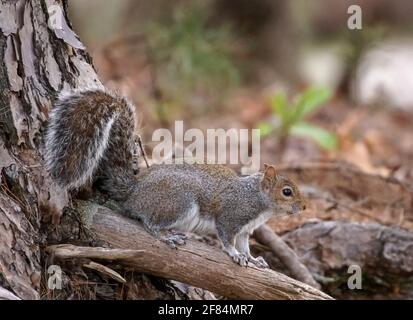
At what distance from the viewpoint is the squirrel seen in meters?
3.09

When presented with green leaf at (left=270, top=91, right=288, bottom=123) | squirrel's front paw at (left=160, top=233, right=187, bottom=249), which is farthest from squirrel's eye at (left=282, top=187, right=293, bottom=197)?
green leaf at (left=270, top=91, right=288, bottom=123)

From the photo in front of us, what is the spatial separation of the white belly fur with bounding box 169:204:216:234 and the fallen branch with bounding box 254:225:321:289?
593 millimetres

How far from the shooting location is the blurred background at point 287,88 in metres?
4.94

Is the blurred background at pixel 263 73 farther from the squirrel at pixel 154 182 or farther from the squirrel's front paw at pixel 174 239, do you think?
the squirrel's front paw at pixel 174 239

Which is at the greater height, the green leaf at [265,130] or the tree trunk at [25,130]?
Result: the tree trunk at [25,130]

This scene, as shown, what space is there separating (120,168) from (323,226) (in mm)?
1413

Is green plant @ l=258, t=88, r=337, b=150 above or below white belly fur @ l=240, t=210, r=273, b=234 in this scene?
above

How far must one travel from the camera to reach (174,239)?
3.27m

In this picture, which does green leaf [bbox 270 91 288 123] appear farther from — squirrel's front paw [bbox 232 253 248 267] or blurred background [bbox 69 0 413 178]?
squirrel's front paw [bbox 232 253 248 267]

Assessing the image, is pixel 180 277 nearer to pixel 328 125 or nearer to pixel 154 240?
pixel 154 240

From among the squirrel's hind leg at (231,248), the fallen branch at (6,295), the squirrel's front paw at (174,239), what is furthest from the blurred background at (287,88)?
the fallen branch at (6,295)

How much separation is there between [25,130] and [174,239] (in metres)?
0.79

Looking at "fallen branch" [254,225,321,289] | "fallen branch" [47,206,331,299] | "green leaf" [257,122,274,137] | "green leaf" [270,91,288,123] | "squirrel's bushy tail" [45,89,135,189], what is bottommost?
"fallen branch" [254,225,321,289]

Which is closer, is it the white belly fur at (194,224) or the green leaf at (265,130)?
the white belly fur at (194,224)
